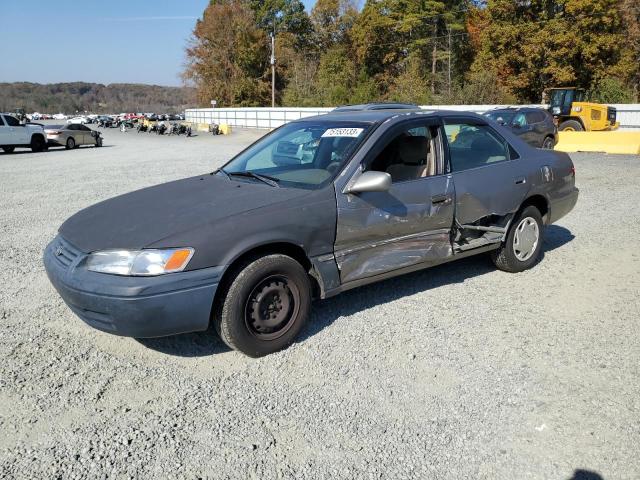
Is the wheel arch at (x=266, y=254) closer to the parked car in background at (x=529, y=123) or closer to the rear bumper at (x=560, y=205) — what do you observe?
the rear bumper at (x=560, y=205)

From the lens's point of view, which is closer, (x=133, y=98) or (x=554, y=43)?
(x=554, y=43)

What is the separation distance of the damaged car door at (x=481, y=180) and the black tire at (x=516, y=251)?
16 cm

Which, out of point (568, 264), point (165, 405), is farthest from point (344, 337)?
point (568, 264)

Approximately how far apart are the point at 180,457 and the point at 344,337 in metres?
1.63

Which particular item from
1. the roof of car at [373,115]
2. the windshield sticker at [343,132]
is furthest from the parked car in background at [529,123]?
the windshield sticker at [343,132]

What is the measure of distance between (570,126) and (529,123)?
22.9ft

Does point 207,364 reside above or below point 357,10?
below

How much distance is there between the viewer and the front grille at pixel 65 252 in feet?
11.8

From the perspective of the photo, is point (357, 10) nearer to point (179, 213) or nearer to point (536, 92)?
point (536, 92)

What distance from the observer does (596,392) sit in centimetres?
330

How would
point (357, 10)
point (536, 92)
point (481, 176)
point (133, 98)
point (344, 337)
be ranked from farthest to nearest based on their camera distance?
1. point (133, 98)
2. point (357, 10)
3. point (536, 92)
4. point (481, 176)
5. point (344, 337)

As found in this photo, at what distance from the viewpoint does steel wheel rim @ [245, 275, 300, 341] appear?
3.64 meters

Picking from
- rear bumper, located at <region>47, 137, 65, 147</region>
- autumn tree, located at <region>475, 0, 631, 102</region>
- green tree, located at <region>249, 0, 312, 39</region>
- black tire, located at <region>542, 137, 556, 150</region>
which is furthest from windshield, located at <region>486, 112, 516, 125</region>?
green tree, located at <region>249, 0, 312, 39</region>

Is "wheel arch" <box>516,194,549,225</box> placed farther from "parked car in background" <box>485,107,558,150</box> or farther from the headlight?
"parked car in background" <box>485,107,558,150</box>
